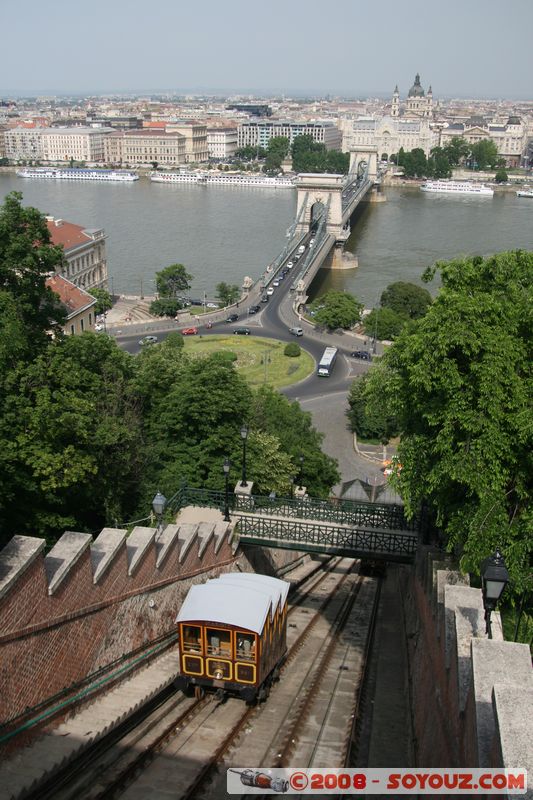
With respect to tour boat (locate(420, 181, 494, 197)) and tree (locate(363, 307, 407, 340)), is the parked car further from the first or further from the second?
tour boat (locate(420, 181, 494, 197))

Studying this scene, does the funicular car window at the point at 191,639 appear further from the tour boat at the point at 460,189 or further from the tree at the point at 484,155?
the tree at the point at 484,155

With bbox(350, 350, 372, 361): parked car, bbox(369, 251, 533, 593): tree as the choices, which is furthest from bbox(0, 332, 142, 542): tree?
bbox(350, 350, 372, 361): parked car

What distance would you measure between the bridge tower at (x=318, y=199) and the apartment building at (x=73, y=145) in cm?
9287

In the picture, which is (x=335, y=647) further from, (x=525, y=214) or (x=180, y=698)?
(x=525, y=214)

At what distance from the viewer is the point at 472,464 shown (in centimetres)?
1083

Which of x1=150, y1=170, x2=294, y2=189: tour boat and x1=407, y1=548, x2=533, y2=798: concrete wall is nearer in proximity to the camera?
x1=407, y1=548, x2=533, y2=798: concrete wall

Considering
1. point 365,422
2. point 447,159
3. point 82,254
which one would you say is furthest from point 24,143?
point 365,422

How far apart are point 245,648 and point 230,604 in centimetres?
66

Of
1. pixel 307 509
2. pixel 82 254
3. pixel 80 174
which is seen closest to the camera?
pixel 307 509

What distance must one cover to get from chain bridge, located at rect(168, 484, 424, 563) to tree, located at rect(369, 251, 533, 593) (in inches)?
170

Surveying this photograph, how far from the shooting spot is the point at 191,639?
1145 centimetres

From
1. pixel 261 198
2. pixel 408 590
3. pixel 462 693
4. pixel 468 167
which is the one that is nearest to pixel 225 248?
pixel 261 198

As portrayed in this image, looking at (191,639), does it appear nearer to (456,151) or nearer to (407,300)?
(407,300)

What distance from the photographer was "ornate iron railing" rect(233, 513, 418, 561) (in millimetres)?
16383
